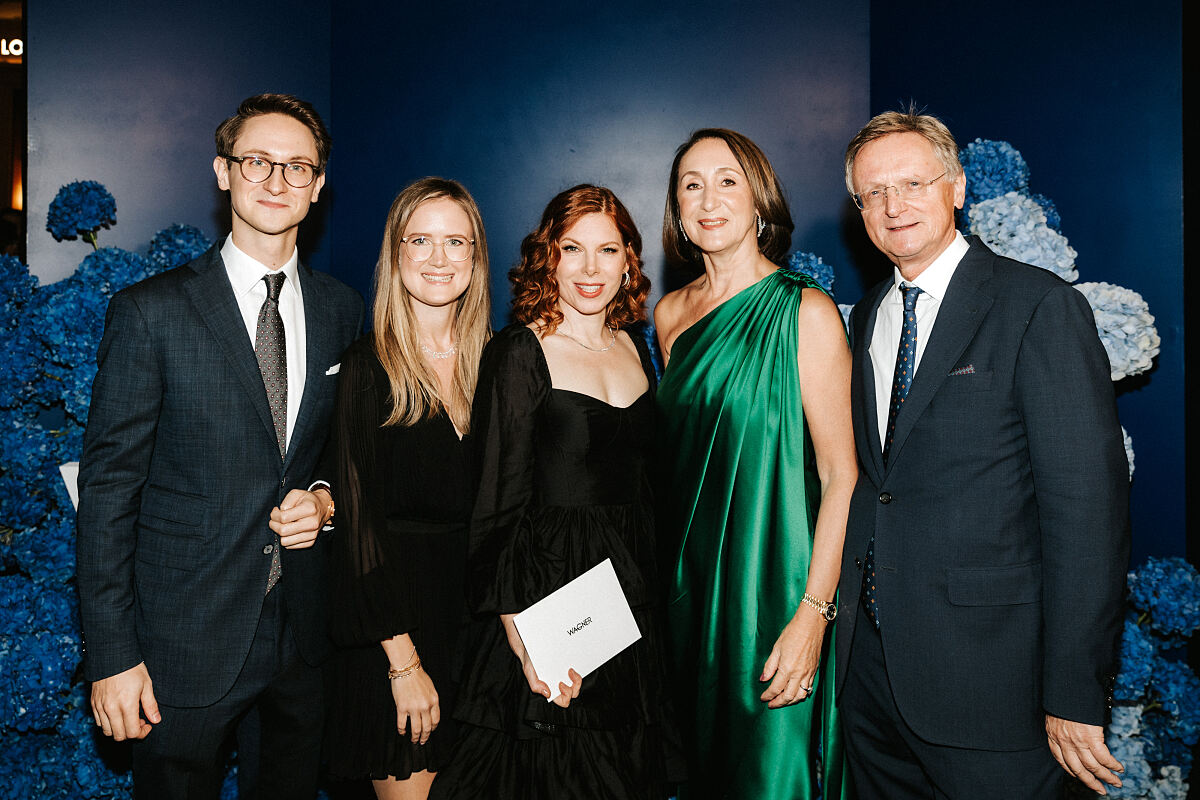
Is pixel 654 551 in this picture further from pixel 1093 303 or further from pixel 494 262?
pixel 494 262

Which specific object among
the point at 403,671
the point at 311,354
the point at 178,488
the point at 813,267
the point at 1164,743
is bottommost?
the point at 1164,743

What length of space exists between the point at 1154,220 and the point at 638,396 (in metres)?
1.73

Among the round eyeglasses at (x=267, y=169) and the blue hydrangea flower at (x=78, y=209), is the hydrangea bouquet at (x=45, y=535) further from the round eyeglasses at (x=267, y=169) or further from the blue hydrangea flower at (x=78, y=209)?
the round eyeglasses at (x=267, y=169)

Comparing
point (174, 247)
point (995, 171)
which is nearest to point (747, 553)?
point (995, 171)

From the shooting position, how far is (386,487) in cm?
192

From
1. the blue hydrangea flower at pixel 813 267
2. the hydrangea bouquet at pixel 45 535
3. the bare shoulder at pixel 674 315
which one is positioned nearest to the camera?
the bare shoulder at pixel 674 315

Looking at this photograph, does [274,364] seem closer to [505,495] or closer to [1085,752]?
[505,495]

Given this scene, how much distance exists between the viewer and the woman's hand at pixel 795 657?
191 centimetres

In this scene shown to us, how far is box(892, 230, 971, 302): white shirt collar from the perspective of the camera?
5.77 feet

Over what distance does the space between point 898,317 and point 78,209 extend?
2.93 m

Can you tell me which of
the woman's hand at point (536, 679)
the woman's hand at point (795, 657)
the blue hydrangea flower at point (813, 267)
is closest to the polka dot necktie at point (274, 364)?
the woman's hand at point (536, 679)

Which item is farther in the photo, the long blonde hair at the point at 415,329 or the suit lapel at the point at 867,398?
the long blonde hair at the point at 415,329

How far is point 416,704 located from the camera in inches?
74.0

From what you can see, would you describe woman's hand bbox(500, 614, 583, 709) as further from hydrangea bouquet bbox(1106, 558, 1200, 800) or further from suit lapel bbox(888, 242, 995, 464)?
hydrangea bouquet bbox(1106, 558, 1200, 800)
